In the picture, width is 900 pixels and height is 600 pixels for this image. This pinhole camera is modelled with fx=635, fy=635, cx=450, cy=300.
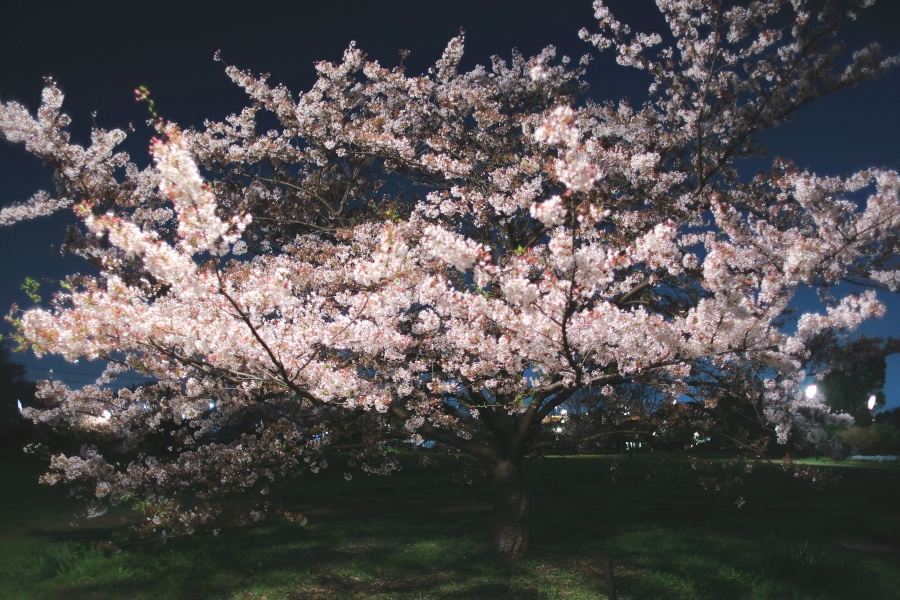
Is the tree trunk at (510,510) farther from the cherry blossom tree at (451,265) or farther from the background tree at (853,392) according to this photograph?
the background tree at (853,392)

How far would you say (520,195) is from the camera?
934cm

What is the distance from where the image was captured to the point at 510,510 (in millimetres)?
10812

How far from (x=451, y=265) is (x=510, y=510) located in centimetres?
456

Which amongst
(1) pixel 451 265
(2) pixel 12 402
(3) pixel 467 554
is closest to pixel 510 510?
(3) pixel 467 554

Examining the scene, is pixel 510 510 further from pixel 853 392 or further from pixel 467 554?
pixel 853 392

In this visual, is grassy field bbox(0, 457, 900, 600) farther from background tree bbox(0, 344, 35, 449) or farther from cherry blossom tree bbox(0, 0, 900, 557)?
background tree bbox(0, 344, 35, 449)

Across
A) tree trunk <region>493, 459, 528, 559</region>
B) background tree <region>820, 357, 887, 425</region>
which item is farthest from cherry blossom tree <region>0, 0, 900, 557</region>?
background tree <region>820, 357, 887, 425</region>

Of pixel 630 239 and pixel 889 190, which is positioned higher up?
pixel 630 239

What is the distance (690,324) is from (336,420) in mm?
6619

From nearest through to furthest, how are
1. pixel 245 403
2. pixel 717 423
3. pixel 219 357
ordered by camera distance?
1. pixel 219 357
2. pixel 245 403
3. pixel 717 423

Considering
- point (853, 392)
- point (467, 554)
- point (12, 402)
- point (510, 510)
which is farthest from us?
point (853, 392)

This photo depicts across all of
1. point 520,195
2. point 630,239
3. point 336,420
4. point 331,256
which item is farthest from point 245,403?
point 630,239

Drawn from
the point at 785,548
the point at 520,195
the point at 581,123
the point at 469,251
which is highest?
the point at 581,123

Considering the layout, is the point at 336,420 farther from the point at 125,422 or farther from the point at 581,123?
the point at 581,123
